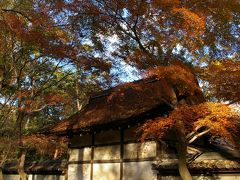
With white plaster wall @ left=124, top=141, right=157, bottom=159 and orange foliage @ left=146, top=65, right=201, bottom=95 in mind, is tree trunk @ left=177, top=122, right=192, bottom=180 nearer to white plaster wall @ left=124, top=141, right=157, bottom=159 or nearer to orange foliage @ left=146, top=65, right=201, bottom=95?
orange foliage @ left=146, top=65, right=201, bottom=95

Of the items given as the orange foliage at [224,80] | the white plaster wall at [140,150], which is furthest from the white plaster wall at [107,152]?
the orange foliage at [224,80]

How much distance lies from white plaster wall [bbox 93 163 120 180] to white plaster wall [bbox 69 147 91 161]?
29.3 inches

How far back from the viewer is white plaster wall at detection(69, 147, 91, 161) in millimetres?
15663

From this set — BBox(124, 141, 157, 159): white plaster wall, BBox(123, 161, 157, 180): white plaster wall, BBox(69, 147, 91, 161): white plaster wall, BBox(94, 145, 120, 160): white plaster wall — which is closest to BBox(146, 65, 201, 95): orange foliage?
BBox(124, 141, 157, 159): white plaster wall

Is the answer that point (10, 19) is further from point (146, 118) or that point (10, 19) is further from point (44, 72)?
point (146, 118)

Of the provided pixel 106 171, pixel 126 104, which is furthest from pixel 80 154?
pixel 126 104

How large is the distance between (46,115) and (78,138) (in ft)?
62.5

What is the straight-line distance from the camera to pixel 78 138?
16.5m

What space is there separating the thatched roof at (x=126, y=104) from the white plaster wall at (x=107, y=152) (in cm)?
107

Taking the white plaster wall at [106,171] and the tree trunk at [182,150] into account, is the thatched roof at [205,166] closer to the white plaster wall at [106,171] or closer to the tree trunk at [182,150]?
the tree trunk at [182,150]

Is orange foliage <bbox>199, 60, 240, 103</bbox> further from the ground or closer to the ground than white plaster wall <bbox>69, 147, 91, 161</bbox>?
further from the ground

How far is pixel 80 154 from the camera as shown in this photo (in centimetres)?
1612

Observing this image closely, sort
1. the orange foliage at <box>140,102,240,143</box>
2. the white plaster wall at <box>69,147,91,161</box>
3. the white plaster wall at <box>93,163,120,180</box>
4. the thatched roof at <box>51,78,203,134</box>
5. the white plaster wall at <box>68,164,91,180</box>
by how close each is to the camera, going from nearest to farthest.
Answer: the orange foliage at <box>140,102,240,143</box> → the thatched roof at <box>51,78,203,134</box> → the white plaster wall at <box>93,163,120,180</box> → the white plaster wall at <box>68,164,91,180</box> → the white plaster wall at <box>69,147,91,161</box>

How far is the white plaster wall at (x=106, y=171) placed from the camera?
13987 mm
